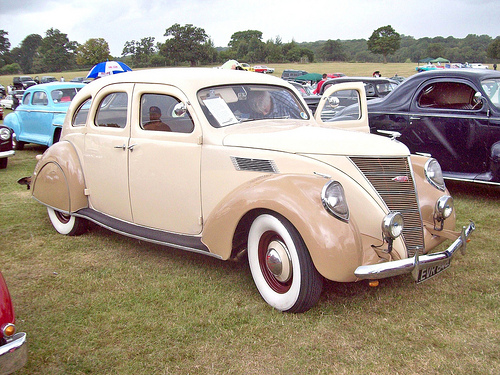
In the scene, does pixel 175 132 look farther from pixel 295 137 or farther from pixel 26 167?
pixel 26 167

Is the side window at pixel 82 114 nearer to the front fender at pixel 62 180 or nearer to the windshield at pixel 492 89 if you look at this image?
the front fender at pixel 62 180

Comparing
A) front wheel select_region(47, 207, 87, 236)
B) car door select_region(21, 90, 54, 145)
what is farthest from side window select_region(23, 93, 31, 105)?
front wheel select_region(47, 207, 87, 236)

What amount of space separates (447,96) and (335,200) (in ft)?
14.8

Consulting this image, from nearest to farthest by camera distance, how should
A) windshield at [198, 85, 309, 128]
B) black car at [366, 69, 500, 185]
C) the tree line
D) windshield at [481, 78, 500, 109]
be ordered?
windshield at [198, 85, 309, 128]
black car at [366, 69, 500, 185]
windshield at [481, 78, 500, 109]
the tree line

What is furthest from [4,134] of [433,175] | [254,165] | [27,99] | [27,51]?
[27,51]

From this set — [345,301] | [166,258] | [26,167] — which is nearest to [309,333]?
[345,301]

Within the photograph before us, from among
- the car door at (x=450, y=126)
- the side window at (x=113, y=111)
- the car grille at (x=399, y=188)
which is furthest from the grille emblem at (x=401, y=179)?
the car door at (x=450, y=126)

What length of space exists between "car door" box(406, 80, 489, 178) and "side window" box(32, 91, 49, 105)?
817 centimetres

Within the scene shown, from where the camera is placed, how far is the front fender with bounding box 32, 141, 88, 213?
16.3 feet

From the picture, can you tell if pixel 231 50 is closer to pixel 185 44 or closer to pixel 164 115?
pixel 185 44

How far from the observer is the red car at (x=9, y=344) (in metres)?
2.31

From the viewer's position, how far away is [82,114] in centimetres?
518

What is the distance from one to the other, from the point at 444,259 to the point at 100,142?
3344 mm

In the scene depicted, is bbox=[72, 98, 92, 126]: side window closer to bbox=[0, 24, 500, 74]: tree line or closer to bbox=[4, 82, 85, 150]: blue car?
bbox=[4, 82, 85, 150]: blue car
